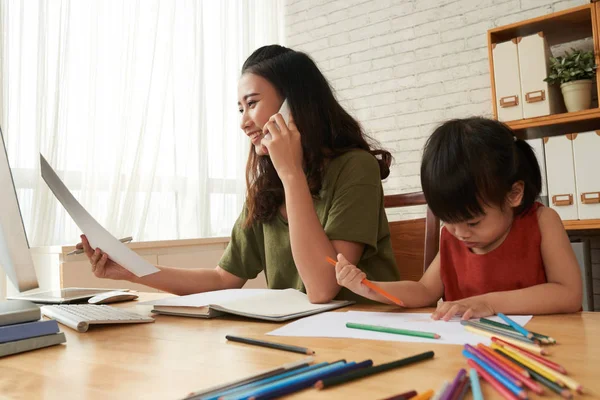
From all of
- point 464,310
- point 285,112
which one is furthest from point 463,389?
point 285,112

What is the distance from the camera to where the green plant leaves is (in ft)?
7.40

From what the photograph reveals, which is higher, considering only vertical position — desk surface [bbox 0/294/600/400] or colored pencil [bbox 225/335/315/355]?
colored pencil [bbox 225/335/315/355]

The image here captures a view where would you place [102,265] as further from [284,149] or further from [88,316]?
[284,149]

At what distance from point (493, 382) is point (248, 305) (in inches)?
21.4

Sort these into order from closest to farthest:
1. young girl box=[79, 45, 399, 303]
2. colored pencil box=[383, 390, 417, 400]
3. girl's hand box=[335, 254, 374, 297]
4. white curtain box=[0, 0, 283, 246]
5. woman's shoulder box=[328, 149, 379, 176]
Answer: colored pencil box=[383, 390, 417, 400] < girl's hand box=[335, 254, 374, 297] < young girl box=[79, 45, 399, 303] < woman's shoulder box=[328, 149, 379, 176] < white curtain box=[0, 0, 283, 246]

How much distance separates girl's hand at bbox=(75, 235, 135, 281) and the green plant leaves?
6.35 feet

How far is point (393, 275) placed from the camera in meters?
1.24

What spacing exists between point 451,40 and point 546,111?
0.86 metres

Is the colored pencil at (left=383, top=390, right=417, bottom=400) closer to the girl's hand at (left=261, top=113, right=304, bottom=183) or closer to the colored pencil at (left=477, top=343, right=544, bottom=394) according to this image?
the colored pencil at (left=477, top=343, right=544, bottom=394)

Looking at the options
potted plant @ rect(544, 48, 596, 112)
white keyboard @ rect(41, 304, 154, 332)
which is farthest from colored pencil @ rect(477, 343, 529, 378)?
potted plant @ rect(544, 48, 596, 112)

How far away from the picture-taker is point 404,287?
95 centimetres

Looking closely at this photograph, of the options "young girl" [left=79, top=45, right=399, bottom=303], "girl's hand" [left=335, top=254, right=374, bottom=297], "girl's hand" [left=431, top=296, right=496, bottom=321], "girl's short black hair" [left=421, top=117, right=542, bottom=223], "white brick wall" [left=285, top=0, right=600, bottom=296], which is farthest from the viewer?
"white brick wall" [left=285, top=0, right=600, bottom=296]

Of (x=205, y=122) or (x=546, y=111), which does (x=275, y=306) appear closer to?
(x=546, y=111)

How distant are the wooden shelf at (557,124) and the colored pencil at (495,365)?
Result: 79.9 inches
